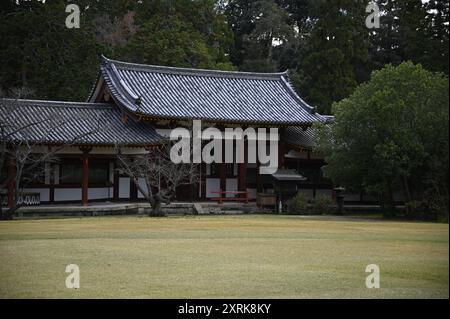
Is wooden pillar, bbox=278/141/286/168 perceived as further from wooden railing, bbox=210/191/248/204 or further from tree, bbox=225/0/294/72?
tree, bbox=225/0/294/72

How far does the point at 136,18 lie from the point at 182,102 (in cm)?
1518

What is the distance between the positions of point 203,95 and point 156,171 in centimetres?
687

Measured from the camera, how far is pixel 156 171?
31.5 meters

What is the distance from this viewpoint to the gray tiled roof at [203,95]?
34375mm

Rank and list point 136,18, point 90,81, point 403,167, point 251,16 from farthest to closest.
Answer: point 251,16, point 136,18, point 90,81, point 403,167

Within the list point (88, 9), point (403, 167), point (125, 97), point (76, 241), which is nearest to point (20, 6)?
point (88, 9)

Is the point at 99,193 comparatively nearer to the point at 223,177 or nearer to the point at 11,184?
the point at 11,184

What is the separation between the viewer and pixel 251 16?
6206 centimetres

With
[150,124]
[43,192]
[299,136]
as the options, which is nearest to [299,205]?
[299,136]

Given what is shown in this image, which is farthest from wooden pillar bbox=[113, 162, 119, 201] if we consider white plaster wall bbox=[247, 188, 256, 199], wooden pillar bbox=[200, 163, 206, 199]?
white plaster wall bbox=[247, 188, 256, 199]

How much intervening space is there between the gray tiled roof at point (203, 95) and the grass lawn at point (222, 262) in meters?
13.4

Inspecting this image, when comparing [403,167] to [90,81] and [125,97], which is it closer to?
[125,97]

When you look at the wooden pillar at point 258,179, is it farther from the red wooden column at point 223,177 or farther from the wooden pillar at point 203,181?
the wooden pillar at point 203,181

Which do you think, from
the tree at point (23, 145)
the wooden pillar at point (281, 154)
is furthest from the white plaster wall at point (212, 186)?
the tree at point (23, 145)
